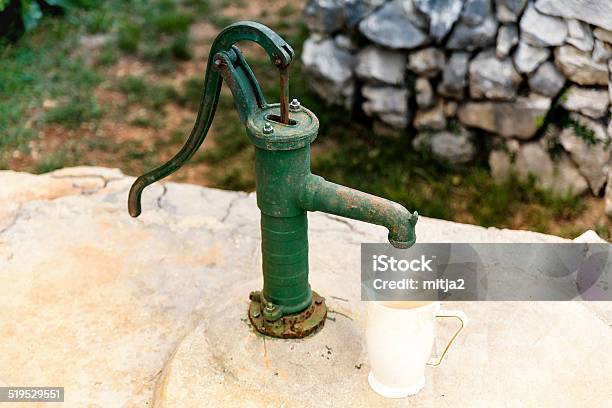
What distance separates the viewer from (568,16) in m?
3.67

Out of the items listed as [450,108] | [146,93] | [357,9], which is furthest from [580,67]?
[146,93]

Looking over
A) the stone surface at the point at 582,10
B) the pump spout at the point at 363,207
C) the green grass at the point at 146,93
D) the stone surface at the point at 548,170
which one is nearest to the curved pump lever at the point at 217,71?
the pump spout at the point at 363,207

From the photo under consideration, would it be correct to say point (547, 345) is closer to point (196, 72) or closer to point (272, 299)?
point (272, 299)

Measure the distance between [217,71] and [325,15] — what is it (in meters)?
2.63

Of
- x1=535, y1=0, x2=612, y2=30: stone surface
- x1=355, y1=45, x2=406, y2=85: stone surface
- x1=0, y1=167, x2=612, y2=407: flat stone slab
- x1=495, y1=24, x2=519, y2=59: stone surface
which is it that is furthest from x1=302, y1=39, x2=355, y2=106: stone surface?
x1=0, y1=167, x2=612, y2=407: flat stone slab

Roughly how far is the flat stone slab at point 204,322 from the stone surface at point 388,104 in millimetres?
1634

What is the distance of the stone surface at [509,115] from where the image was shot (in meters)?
3.90

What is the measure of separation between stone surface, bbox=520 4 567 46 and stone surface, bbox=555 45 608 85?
0.06 metres

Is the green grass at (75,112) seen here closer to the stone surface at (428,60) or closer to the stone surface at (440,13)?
the stone surface at (428,60)

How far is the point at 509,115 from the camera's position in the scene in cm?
400

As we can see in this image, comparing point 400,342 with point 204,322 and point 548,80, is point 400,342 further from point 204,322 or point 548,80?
point 548,80

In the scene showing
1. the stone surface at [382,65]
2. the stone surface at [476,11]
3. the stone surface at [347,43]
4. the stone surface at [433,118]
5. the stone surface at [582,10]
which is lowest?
the stone surface at [433,118]

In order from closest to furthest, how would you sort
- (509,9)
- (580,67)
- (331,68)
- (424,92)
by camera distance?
(580,67), (509,9), (424,92), (331,68)

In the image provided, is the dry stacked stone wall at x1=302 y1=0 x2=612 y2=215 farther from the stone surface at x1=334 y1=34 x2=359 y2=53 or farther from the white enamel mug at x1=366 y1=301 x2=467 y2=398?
the white enamel mug at x1=366 y1=301 x2=467 y2=398
